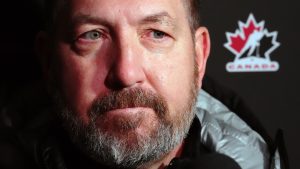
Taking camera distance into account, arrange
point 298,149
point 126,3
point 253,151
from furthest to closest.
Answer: point 298,149 < point 253,151 < point 126,3

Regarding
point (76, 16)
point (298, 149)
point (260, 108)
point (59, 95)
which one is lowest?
point (298, 149)

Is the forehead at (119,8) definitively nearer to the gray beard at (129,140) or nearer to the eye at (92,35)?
the eye at (92,35)

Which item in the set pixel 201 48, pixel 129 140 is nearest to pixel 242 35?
pixel 201 48

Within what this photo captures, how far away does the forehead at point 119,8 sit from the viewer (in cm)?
70

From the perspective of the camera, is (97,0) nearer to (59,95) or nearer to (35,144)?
(59,95)

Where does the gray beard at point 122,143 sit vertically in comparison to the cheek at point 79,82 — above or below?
below

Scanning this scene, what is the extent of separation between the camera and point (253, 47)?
1047 millimetres

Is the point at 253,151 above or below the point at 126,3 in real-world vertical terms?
below

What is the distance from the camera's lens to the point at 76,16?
72cm

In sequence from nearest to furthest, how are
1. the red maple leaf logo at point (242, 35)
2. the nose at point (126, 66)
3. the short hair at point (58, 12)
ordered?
the nose at point (126, 66) → the short hair at point (58, 12) → the red maple leaf logo at point (242, 35)

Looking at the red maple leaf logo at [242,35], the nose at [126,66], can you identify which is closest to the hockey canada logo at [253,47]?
the red maple leaf logo at [242,35]

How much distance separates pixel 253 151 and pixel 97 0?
0.41 m

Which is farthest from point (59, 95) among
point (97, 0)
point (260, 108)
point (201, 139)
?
point (260, 108)

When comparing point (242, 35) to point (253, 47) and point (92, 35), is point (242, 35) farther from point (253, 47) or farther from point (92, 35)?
point (92, 35)
